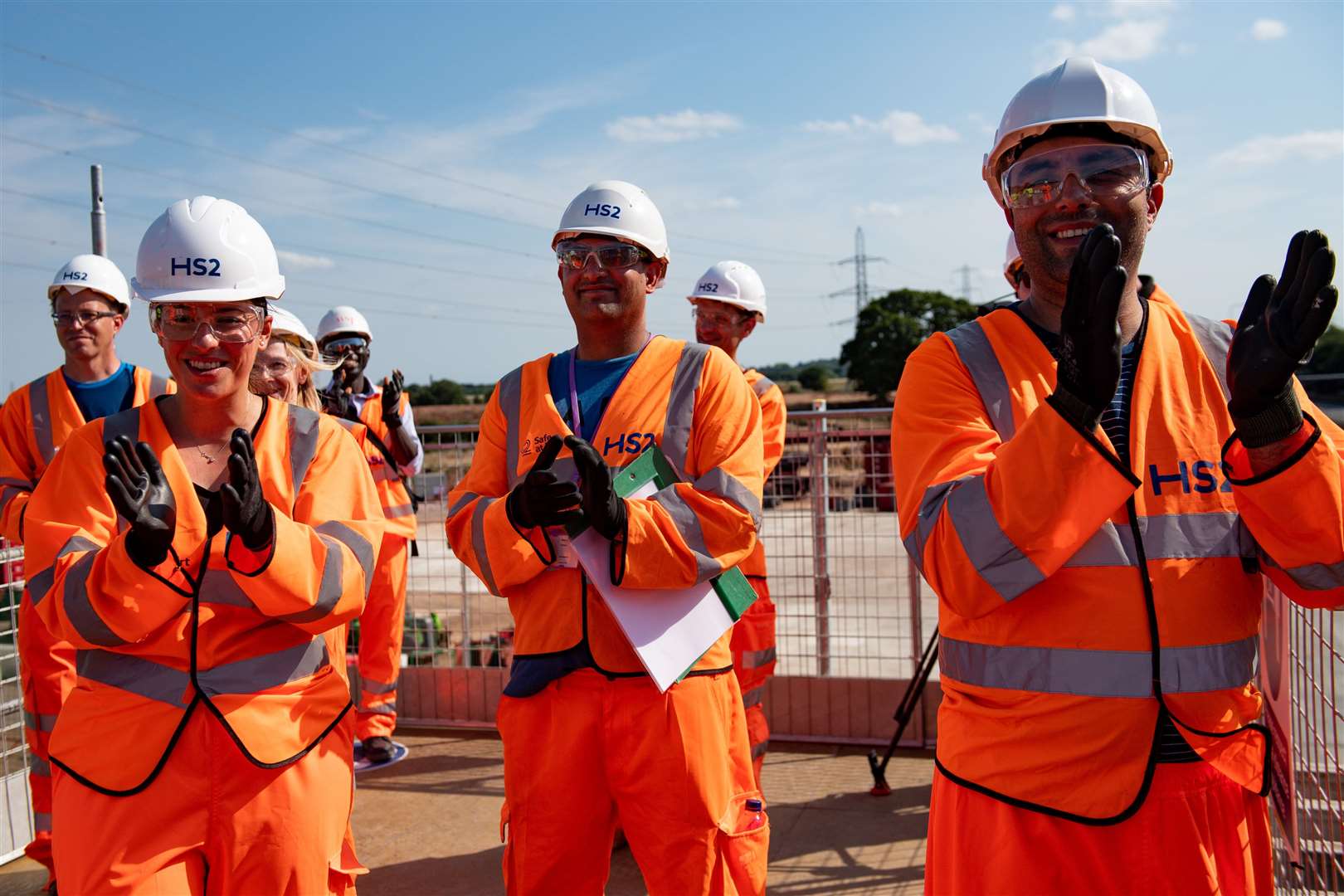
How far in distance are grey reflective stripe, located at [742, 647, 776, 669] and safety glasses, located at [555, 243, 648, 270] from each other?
7.08ft

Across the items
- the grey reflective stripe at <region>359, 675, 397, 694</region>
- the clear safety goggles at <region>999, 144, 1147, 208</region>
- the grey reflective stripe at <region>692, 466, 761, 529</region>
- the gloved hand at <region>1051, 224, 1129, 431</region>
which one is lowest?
the grey reflective stripe at <region>359, 675, 397, 694</region>

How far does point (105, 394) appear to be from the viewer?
205 inches

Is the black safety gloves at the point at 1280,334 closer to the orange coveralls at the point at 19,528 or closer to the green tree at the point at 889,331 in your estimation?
the orange coveralls at the point at 19,528

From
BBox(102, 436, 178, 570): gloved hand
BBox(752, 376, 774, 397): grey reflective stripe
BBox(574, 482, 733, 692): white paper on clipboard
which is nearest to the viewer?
BBox(102, 436, 178, 570): gloved hand

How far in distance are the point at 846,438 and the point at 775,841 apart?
2342mm

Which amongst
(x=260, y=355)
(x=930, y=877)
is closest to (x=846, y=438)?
(x=260, y=355)

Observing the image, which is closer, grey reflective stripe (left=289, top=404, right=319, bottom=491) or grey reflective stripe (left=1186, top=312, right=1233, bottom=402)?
grey reflective stripe (left=1186, top=312, right=1233, bottom=402)

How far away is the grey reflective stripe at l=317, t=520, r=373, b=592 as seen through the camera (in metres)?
2.83

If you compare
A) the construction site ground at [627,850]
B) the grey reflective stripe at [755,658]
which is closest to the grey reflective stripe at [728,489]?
the grey reflective stripe at [755,658]

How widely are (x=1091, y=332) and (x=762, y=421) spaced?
254 centimetres

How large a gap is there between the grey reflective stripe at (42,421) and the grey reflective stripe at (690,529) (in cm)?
333

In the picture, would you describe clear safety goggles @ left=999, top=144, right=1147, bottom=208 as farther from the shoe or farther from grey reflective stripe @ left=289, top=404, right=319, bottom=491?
the shoe

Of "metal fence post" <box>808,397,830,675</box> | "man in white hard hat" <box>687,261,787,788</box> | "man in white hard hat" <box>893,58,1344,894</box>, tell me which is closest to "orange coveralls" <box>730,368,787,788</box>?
"man in white hard hat" <box>687,261,787,788</box>

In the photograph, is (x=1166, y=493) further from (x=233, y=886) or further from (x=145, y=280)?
(x=145, y=280)
